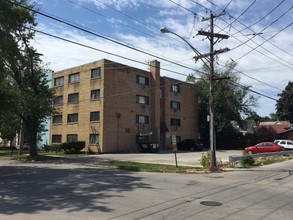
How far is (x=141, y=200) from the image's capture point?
11.6 metres

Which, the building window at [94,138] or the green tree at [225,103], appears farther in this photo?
the green tree at [225,103]

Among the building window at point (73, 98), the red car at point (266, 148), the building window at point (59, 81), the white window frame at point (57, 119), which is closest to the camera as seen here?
the red car at point (266, 148)

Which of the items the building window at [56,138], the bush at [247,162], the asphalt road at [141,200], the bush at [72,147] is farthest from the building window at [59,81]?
the asphalt road at [141,200]

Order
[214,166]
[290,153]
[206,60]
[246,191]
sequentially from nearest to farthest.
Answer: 1. [246,191]
2. [214,166]
3. [206,60]
4. [290,153]

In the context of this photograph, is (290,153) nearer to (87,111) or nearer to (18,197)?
(87,111)

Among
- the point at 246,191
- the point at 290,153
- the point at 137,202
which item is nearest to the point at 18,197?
the point at 137,202

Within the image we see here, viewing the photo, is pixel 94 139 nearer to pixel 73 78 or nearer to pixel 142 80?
pixel 73 78

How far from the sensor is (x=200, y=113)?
6119 cm

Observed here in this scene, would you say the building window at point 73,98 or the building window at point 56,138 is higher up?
the building window at point 73,98

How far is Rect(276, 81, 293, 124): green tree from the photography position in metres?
71.6

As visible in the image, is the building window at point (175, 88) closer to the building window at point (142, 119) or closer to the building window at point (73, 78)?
the building window at point (142, 119)

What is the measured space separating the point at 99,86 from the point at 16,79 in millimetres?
12438

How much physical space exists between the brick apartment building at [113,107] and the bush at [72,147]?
54.5 inches

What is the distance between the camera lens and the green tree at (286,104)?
235 ft
